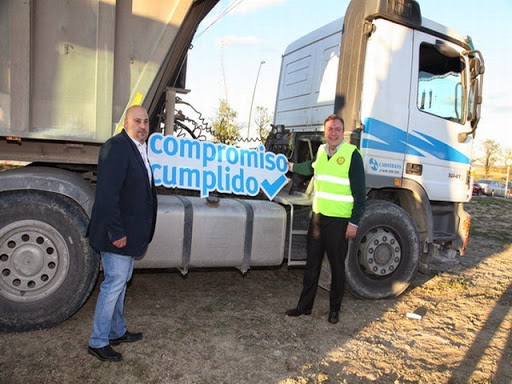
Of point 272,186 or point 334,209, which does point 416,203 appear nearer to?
point 334,209

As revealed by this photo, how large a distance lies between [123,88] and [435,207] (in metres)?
4.01

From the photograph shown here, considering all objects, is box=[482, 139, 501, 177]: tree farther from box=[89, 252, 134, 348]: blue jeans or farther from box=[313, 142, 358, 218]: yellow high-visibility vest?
box=[89, 252, 134, 348]: blue jeans

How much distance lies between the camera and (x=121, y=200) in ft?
10.0

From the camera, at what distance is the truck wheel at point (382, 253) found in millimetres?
4844

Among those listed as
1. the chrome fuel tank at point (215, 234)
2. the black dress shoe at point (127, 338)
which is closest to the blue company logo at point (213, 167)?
the chrome fuel tank at point (215, 234)

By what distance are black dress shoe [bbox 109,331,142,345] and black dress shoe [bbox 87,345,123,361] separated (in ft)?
0.76

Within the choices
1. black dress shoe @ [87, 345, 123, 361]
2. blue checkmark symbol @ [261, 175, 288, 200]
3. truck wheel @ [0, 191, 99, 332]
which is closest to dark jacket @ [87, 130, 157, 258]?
truck wheel @ [0, 191, 99, 332]

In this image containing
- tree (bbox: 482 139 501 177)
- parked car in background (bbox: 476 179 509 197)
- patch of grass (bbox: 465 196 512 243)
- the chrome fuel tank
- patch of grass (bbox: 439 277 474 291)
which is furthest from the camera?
tree (bbox: 482 139 501 177)

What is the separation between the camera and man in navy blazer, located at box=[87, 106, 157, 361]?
9.73ft

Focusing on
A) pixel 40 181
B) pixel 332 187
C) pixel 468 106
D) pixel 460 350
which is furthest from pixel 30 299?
pixel 468 106

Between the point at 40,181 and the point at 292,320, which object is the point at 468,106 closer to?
the point at 292,320

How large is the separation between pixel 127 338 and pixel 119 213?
1225 mm

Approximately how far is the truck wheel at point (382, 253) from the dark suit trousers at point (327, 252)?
0.54m

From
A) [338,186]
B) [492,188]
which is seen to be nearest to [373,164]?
[338,186]
